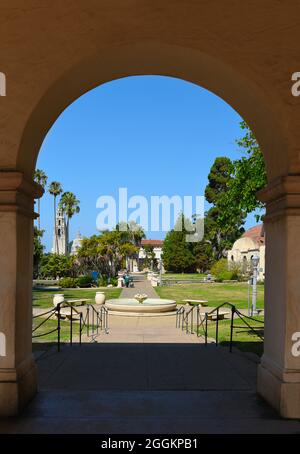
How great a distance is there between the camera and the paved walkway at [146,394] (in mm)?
5078

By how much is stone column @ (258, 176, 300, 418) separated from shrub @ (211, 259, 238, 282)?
48.3m

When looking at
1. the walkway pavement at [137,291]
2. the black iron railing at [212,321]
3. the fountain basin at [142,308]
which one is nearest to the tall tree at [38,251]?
the walkway pavement at [137,291]

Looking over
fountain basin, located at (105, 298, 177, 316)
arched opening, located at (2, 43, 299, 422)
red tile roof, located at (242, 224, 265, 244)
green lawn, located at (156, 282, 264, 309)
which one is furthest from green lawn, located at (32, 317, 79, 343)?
red tile roof, located at (242, 224, 265, 244)

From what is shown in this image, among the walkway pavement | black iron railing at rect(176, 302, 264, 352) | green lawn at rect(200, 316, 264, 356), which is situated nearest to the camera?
black iron railing at rect(176, 302, 264, 352)

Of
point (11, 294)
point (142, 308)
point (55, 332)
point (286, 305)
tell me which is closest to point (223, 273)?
point (142, 308)

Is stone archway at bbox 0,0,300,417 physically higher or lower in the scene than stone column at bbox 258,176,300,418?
higher

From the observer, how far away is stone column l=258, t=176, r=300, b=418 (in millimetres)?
5469

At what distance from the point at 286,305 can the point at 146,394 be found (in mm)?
2409

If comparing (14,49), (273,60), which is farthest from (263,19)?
(14,49)

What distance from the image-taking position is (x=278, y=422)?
17.3ft

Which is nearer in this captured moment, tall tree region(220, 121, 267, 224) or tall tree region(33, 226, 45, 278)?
tall tree region(220, 121, 267, 224)

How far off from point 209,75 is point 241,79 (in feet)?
2.31

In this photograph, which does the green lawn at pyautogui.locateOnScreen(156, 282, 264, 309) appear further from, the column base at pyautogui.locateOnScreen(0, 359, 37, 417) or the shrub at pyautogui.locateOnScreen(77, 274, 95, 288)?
the column base at pyautogui.locateOnScreen(0, 359, 37, 417)

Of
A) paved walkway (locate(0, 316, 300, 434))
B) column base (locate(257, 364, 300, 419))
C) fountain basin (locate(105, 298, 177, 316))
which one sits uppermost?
column base (locate(257, 364, 300, 419))
